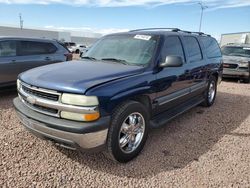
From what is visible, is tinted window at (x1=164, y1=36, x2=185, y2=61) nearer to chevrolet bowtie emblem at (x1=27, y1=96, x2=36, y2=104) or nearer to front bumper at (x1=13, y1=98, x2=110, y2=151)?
front bumper at (x1=13, y1=98, x2=110, y2=151)

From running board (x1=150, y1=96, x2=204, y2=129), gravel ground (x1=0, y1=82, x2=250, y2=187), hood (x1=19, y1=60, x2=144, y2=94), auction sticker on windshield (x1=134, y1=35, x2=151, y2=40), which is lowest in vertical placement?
gravel ground (x1=0, y1=82, x2=250, y2=187)

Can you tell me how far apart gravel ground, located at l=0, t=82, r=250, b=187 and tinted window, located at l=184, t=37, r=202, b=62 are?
4.86ft

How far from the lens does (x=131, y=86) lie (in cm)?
331

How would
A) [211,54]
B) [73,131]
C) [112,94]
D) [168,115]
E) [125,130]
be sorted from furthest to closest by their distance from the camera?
[211,54] < [168,115] < [125,130] < [112,94] < [73,131]

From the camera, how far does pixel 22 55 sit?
686 centimetres

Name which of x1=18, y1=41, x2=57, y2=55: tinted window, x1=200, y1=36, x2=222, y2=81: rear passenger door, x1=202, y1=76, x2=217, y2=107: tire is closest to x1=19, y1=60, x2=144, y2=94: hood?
x1=200, y1=36, x2=222, y2=81: rear passenger door

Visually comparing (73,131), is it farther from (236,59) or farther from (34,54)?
(236,59)

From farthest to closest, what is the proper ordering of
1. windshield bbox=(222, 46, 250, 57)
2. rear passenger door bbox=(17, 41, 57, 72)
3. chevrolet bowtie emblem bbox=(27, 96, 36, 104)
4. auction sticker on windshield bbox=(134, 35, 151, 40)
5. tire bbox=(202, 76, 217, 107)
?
1. windshield bbox=(222, 46, 250, 57)
2. rear passenger door bbox=(17, 41, 57, 72)
3. tire bbox=(202, 76, 217, 107)
4. auction sticker on windshield bbox=(134, 35, 151, 40)
5. chevrolet bowtie emblem bbox=(27, 96, 36, 104)

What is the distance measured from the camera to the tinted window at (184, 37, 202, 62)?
505cm

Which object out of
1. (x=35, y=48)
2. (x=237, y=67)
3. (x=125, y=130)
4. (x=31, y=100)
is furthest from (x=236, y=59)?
(x=31, y=100)

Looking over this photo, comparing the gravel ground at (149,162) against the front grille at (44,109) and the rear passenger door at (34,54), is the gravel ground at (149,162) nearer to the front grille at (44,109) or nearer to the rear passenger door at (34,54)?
the front grille at (44,109)

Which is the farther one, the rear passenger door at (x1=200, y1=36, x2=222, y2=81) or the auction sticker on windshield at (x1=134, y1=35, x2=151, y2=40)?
the rear passenger door at (x1=200, y1=36, x2=222, y2=81)

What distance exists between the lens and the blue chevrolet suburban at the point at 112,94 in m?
2.87

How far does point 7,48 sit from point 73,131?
4796 mm
